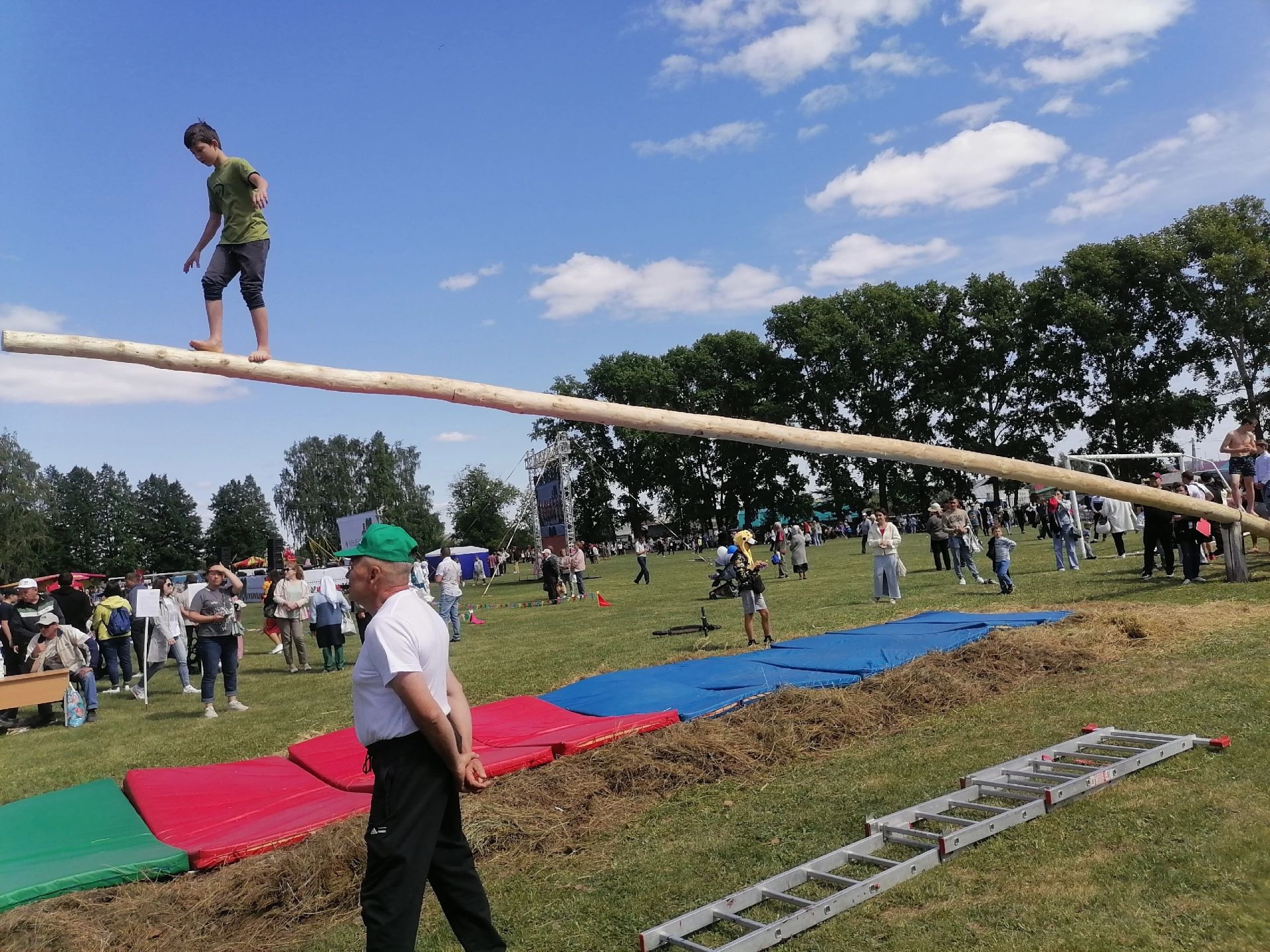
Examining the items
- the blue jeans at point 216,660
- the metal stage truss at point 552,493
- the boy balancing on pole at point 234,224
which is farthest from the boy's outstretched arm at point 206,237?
the metal stage truss at point 552,493

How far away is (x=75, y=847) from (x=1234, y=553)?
14.0m

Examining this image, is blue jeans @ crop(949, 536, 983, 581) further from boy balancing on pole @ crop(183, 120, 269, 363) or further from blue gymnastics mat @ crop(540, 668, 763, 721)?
boy balancing on pole @ crop(183, 120, 269, 363)

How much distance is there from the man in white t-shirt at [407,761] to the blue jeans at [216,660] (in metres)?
8.76

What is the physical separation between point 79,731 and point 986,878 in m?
11.4

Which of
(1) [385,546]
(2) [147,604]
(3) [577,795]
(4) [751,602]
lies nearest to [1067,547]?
(4) [751,602]

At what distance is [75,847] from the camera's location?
5801 millimetres

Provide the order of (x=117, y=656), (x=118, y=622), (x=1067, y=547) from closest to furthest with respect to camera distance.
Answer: (x=118, y=622)
(x=117, y=656)
(x=1067, y=547)

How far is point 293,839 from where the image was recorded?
560 centimetres

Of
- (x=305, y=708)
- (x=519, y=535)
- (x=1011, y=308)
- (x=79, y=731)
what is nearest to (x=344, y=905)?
(x=305, y=708)

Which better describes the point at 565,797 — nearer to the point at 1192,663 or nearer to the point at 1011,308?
the point at 1192,663

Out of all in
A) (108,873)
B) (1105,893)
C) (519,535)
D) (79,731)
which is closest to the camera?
(1105,893)

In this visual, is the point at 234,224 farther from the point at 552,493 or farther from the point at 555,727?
the point at 552,493

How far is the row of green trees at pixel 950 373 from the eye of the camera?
149 ft

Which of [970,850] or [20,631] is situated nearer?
[970,850]
